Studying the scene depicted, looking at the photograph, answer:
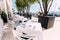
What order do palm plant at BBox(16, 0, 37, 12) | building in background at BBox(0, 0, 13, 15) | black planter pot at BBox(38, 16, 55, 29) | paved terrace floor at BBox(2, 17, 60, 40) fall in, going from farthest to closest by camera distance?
black planter pot at BBox(38, 16, 55, 29) < palm plant at BBox(16, 0, 37, 12) < building in background at BBox(0, 0, 13, 15) < paved terrace floor at BBox(2, 17, 60, 40)

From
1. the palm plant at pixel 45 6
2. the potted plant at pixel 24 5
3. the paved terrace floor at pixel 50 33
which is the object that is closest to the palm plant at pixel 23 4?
the potted plant at pixel 24 5

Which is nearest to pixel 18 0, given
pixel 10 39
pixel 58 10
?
pixel 58 10

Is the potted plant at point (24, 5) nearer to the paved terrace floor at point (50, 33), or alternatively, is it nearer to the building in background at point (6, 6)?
the building in background at point (6, 6)

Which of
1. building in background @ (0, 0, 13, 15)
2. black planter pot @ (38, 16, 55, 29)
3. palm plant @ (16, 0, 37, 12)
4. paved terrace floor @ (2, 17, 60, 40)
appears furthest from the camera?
black planter pot @ (38, 16, 55, 29)

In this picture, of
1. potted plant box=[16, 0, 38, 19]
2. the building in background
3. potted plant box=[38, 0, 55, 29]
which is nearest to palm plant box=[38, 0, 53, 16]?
potted plant box=[38, 0, 55, 29]

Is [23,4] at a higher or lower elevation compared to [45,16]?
higher

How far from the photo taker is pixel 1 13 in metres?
1.00

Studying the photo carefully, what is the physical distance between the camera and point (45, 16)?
1.37 metres

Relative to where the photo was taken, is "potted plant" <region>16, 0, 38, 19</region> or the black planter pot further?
the black planter pot

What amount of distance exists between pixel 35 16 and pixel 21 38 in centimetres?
64

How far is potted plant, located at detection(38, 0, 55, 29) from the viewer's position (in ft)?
4.44

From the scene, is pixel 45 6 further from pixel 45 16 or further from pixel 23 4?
pixel 23 4

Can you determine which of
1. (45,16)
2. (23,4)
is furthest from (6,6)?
(45,16)

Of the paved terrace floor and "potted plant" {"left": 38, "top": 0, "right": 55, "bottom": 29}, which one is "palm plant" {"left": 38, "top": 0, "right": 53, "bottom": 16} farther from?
the paved terrace floor
